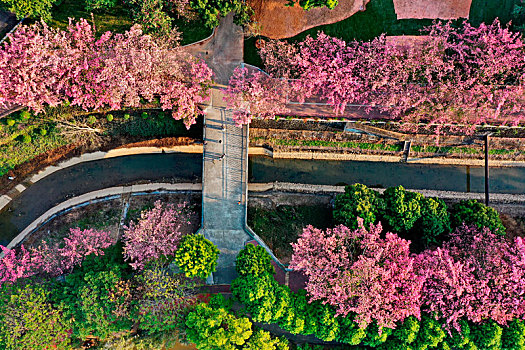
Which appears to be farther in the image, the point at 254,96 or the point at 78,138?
the point at 78,138

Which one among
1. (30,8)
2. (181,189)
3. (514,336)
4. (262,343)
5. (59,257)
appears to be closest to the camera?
(514,336)

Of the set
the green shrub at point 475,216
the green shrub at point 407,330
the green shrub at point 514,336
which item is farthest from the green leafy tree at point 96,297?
the green shrub at point 514,336

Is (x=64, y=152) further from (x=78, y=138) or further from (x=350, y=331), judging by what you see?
(x=350, y=331)

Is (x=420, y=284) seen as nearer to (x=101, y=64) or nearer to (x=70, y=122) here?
(x=101, y=64)

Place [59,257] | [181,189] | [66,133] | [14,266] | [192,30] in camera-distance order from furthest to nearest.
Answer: [181,189] < [66,133] < [59,257] < [192,30] < [14,266]

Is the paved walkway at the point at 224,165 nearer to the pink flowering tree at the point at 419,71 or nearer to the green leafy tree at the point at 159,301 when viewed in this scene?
the pink flowering tree at the point at 419,71

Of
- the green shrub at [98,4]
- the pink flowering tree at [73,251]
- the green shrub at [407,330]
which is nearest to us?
the green shrub at [407,330]

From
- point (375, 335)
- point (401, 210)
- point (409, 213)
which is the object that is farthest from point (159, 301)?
point (409, 213)

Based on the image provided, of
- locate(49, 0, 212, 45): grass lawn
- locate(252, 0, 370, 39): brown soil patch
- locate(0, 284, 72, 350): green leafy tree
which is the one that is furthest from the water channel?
locate(252, 0, 370, 39): brown soil patch
